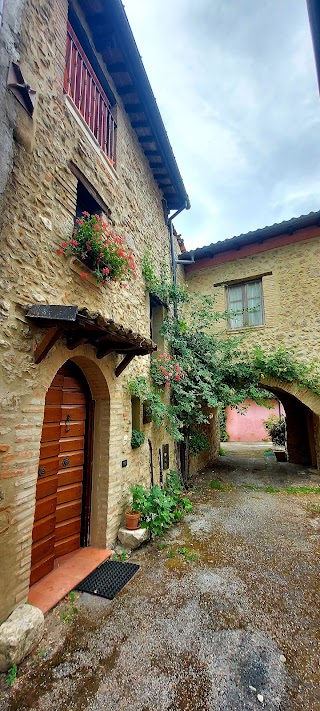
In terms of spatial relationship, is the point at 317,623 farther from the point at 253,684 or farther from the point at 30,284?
the point at 30,284

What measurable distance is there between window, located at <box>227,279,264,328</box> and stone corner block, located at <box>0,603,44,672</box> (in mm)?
7972

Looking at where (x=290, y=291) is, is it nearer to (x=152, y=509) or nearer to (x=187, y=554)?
(x=152, y=509)

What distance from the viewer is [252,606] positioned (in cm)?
281

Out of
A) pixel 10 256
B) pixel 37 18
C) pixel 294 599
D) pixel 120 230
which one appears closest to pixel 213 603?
pixel 294 599

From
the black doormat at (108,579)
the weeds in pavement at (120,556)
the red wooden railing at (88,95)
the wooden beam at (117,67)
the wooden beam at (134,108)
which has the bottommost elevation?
the weeds in pavement at (120,556)

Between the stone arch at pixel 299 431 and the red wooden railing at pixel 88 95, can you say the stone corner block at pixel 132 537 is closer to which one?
the red wooden railing at pixel 88 95

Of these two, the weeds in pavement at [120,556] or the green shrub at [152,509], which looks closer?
the weeds in pavement at [120,556]

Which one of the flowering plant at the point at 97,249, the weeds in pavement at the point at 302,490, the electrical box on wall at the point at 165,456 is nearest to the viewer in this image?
the flowering plant at the point at 97,249

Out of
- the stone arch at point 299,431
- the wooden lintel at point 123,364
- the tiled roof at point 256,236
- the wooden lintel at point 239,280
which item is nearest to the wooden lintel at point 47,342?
the wooden lintel at point 123,364

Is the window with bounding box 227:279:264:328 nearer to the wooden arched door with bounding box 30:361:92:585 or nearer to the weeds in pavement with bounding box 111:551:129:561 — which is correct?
the wooden arched door with bounding box 30:361:92:585

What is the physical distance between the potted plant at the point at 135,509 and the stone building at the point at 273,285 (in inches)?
215

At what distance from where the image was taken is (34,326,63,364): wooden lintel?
2674mm

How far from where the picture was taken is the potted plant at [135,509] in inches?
158

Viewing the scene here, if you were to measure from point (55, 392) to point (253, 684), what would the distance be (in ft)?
10.1
